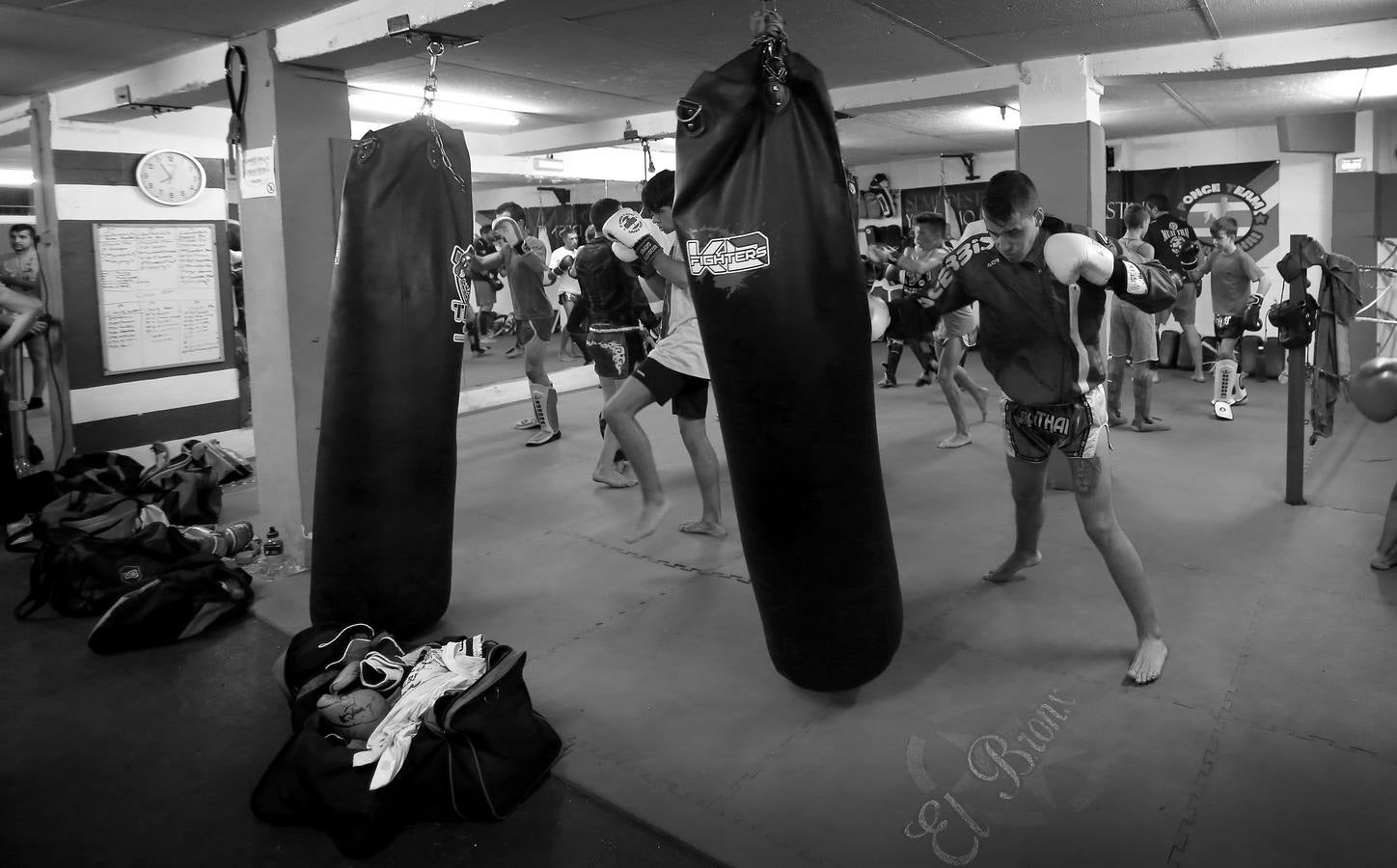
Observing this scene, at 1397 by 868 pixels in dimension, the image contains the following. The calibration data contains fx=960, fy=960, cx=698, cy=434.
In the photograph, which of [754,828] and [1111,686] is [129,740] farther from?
[1111,686]

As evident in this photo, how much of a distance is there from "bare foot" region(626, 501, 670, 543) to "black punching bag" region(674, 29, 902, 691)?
1.81 metres

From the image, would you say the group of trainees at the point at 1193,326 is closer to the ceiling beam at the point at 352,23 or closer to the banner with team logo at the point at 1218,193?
the banner with team logo at the point at 1218,193

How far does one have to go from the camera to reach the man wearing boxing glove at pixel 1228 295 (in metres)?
7.05

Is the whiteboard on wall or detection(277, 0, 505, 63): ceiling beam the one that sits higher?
detection(277, 0, 505, 63): ceiling beam

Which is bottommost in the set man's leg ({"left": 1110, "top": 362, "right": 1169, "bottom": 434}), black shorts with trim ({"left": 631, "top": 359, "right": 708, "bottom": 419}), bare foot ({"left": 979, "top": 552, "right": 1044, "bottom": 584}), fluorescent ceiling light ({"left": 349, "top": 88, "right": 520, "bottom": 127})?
bare foot ({"left": 979, "top": 552, "right": 1044, "bottom": 584})

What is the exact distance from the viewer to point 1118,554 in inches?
114

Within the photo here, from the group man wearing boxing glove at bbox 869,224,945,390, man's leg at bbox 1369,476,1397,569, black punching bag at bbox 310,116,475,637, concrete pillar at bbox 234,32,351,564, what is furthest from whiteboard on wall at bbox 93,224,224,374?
man's leg at bbox 1369,476,1397,569

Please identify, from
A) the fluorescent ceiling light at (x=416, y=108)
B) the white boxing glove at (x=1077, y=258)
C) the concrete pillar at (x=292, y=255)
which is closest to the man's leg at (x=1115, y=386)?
the white boxing glove at (x=1077, y=258)

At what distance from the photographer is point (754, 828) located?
2266mm

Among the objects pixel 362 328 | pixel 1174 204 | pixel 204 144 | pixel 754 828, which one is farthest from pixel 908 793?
pixel 1174 204

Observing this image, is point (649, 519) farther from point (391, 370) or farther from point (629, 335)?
point (629, 335)

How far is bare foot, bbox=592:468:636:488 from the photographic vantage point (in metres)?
5.54

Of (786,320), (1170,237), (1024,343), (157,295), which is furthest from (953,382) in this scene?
(1170,237)

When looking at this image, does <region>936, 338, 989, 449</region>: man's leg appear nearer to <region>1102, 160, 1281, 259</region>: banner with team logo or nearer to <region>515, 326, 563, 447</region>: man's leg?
<region>515, 326, 563, 447</region>: man's leg
